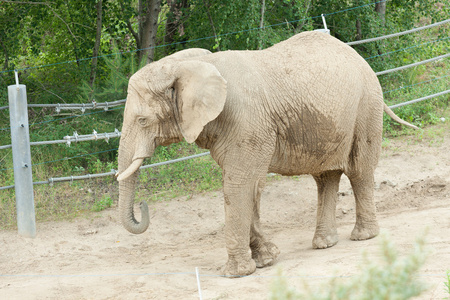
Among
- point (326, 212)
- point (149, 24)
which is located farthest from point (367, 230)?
point (149, 24)

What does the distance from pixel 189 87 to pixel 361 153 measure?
192cm

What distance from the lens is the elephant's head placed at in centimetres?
503

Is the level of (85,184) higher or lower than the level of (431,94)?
lower

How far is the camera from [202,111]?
5.05m

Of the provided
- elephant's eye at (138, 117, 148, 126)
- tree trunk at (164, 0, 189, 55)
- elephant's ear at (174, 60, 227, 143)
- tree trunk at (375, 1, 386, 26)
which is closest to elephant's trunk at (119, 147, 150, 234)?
elephant's eye at (138, 117, 148, 126)

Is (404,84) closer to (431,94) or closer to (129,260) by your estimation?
(431,94)

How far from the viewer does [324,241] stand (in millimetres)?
6234

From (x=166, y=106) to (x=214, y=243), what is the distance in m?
2.37

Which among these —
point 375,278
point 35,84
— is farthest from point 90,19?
point 375,278

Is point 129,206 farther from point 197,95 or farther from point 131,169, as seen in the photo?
point 197,95

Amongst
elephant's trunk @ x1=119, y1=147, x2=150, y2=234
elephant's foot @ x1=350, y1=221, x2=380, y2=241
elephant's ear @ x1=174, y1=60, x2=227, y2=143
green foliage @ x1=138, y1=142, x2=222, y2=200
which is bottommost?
green foliage @ x1=138, y1=142, x2=222, y2=200

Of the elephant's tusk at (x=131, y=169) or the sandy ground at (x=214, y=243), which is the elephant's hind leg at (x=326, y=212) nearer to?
the sandy ground at (x=214, y=243)

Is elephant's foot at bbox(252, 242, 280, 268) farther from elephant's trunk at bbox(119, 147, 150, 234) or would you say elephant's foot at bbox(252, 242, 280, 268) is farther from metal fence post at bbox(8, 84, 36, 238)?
→ metal fence post at bbox(8, 84, 36, 238)

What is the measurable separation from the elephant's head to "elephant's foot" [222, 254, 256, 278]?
3.12 ft
